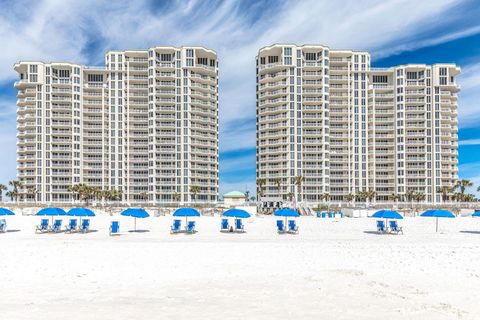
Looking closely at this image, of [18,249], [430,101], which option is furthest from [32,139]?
[430,101]

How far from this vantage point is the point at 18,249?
760 inches

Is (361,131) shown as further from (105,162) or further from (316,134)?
(105,162)

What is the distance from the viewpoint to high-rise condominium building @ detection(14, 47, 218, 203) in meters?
93.6

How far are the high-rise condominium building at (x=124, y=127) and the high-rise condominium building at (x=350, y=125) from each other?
17303mm

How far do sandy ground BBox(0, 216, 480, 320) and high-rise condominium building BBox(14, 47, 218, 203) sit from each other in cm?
7485

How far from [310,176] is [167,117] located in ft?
133

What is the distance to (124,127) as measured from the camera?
98.0m

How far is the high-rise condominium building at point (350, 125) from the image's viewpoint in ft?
310

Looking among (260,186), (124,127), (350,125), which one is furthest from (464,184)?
(124,127)

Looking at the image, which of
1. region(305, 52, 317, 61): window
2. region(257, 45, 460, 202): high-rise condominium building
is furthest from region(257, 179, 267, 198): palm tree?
region(305, 52, 317, 61): window

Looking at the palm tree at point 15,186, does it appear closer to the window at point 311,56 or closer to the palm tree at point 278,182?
the palm tree at point 278,182

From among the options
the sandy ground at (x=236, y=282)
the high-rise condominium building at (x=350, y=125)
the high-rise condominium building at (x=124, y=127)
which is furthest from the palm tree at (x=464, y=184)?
the sandy ground at (x=236, y=282)

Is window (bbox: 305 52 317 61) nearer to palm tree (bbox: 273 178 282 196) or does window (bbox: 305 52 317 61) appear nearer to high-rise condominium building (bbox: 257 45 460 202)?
high-rise condominium building (bbox: 257 45 460 202)

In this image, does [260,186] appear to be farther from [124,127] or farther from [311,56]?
[124,127]
